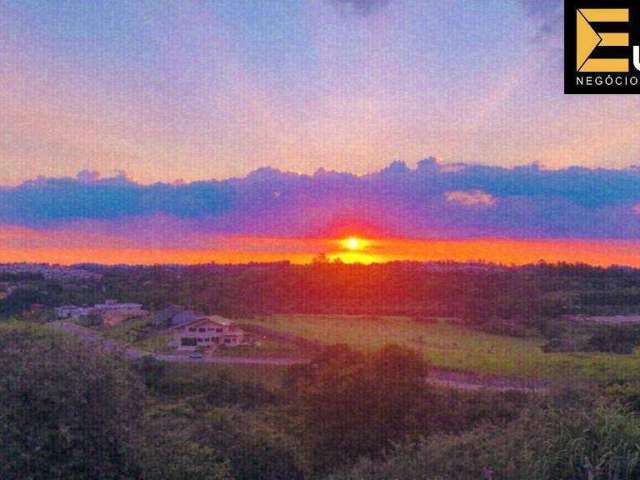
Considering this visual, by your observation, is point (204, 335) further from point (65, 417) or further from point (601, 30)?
point (601, 30)

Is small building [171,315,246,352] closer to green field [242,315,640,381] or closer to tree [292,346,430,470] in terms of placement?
green field [242,315,640,381]

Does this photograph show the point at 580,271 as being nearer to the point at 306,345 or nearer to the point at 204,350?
the point at 306,345

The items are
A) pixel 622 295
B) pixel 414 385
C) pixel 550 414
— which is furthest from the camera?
pixel 622 295

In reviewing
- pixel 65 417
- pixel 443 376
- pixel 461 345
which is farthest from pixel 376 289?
pixel 65 417

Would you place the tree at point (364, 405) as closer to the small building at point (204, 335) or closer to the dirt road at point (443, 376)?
the dirt road at point (443, 376)

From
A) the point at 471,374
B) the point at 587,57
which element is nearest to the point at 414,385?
the point at 471,374

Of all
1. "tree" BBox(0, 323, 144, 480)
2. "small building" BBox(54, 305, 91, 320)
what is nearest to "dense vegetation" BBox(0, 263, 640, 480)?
"tree" BBox(0, 323, 144, 480)

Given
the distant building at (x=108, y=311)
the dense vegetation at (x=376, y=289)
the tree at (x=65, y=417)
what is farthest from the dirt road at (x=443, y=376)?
the tree at (x=65, y=417)

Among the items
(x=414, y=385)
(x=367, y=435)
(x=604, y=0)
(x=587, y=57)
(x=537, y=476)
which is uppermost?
(x=604, y=0)
